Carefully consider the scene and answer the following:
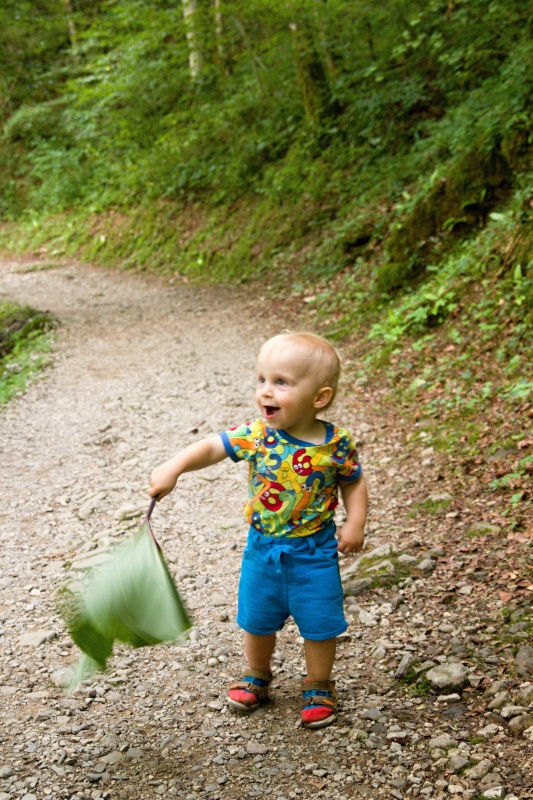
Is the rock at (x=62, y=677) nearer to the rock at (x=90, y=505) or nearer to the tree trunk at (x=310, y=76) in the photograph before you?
the rock at (x=90, y=505)

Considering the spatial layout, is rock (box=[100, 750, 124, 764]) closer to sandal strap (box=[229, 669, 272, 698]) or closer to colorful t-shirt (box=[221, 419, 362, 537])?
sandal strap (box=[229, 669, 272, 698])

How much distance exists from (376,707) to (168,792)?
0.89 meters

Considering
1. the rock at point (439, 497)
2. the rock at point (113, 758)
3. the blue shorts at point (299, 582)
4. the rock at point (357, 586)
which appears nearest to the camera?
the rock at point (113, 758)

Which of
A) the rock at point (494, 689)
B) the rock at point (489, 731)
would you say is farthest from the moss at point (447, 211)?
the rock at point (489, 731)

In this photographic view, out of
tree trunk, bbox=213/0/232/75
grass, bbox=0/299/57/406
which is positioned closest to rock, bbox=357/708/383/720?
grass, bbox=0/299/57/406

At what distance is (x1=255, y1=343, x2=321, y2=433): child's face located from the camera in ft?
8.54

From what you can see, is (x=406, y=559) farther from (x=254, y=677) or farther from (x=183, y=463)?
(x=183, y=463)

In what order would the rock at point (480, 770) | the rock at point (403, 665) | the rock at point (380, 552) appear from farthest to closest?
the rock at point (380, 552), the rock at point (403, 665), the rock at point (480, 770)

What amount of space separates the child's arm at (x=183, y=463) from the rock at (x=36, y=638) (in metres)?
1.38

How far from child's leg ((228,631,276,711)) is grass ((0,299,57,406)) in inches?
208

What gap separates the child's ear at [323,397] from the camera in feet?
8.67

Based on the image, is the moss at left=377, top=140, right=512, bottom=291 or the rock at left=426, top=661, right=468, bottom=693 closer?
the rock at left=426, top=661, right=468, bottom=693

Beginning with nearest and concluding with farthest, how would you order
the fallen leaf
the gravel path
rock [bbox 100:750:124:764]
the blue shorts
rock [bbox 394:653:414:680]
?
the gravel path
rock [bbox 100:750:124:764]
the blue shorts
rock [bbox 394:653:414:680]
the fallen leaf

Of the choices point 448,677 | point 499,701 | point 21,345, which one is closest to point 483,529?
point 448,677
